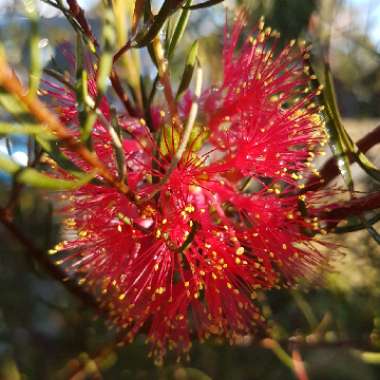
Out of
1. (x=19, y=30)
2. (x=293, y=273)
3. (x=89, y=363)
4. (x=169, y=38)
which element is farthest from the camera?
(x=19, y=30)

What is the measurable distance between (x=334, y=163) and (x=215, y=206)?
0.63 feet

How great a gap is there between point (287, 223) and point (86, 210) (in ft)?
0.84

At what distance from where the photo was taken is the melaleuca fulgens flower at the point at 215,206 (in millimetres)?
620

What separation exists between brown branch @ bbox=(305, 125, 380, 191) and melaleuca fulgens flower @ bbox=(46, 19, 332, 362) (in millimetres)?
23

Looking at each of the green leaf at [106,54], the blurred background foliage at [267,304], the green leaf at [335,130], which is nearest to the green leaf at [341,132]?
the green leaf at [335,130]

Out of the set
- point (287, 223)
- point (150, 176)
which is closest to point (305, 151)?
point (287, 223)

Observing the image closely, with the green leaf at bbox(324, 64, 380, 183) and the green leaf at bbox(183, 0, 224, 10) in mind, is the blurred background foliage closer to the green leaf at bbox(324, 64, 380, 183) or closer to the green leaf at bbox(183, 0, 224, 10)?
the green leaf at bbox(324, 64, 380, 183)

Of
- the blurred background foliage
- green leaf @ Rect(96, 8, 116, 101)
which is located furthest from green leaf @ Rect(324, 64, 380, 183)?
green leaf @ Rect(96, 8, 116, 101)

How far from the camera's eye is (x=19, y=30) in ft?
3.46

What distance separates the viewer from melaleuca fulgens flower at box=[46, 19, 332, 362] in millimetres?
620

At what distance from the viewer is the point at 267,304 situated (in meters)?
1.00

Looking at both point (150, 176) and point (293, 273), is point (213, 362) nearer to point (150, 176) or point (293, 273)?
point (293, 273)

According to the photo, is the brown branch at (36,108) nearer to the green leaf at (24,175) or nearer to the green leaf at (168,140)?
the green leaf at (24,175)

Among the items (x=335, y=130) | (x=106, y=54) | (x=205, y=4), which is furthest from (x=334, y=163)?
(x=106, y=54)
